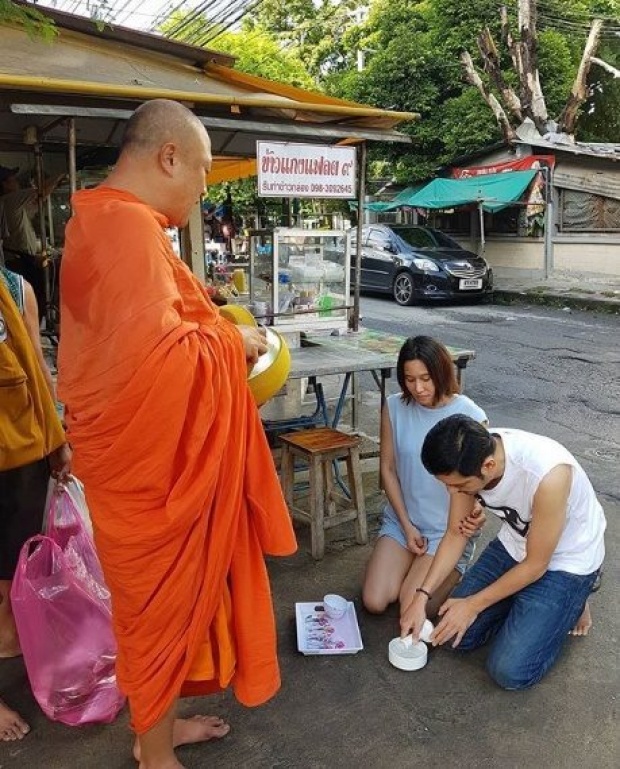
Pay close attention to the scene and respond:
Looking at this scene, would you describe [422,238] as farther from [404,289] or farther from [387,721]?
[387,721]

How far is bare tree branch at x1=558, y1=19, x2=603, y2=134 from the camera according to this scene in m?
14.4

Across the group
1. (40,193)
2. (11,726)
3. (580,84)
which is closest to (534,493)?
(11,726)

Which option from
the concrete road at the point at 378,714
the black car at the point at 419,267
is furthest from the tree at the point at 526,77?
the concrete road at the point at 378,714

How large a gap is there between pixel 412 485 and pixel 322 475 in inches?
21.6

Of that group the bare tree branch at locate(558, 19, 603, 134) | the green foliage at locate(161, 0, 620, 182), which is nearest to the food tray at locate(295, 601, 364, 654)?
the green foliage at locate(161, 0, 620, 182)

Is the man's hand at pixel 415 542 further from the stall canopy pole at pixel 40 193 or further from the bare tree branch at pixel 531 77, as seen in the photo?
the bare tree branch at pixel 531 77

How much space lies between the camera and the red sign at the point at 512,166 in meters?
14.6

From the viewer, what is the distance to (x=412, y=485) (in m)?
3.21

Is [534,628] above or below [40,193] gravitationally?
below

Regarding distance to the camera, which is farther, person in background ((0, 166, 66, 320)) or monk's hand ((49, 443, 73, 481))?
person in background ((0, 166, 66, 320))

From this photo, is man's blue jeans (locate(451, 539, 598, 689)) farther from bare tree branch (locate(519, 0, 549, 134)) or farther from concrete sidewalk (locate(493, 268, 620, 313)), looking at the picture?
bare tree branch (locate(519, 0, 549, 134))

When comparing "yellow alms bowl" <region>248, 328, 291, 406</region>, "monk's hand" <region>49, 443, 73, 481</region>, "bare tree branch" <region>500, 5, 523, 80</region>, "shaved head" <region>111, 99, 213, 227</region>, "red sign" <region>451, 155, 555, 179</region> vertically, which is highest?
"bare tree branch" <region>500, 5, 523, 80</region>

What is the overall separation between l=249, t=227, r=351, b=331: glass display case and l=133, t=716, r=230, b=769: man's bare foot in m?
2.79

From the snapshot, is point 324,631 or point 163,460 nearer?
point 163,460
